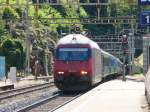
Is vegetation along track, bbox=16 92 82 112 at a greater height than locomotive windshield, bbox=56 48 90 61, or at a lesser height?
lesser

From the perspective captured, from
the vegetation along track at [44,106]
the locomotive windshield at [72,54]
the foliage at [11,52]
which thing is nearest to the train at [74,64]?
the locomotive windshield at [72,54]

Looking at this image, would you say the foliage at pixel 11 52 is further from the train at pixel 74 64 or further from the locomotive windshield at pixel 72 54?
the locomotive windshield at pixel 72 54

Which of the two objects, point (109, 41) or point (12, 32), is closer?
point (12, 32)

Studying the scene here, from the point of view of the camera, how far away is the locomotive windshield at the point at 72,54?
116 ft

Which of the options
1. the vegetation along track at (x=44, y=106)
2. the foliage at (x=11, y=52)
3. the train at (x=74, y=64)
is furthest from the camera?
the foliage at (x=11, y=52)

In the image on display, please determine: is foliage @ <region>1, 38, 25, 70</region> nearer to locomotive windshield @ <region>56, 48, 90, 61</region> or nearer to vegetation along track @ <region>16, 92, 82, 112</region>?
locomotive windshield @ <region>56, 48, 90, 61</region>

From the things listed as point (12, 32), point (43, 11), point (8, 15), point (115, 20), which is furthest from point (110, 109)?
point (43, 11)

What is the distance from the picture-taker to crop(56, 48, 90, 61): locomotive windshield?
1394 inches

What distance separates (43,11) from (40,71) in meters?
23.1

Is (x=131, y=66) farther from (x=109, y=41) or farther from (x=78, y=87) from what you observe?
(x=78, y=87)

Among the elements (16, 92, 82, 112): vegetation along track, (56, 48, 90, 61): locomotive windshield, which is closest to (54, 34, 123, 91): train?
(56, 48, 90, 61): locomotive windshield

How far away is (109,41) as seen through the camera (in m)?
103

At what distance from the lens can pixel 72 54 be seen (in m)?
35.5

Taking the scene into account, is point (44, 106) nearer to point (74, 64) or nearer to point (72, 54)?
point (74, 64)
